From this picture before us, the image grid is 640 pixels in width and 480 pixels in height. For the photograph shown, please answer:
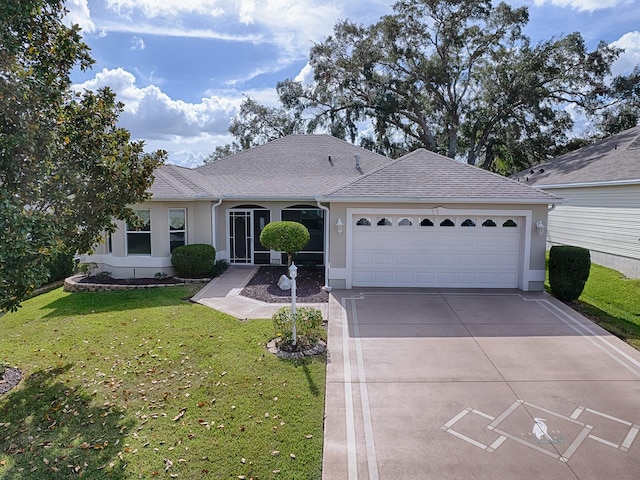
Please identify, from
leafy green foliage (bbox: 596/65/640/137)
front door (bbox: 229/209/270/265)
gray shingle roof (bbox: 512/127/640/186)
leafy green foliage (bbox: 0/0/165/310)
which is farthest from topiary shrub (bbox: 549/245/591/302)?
leafy green foliage (bbox: 596/65/640/137)

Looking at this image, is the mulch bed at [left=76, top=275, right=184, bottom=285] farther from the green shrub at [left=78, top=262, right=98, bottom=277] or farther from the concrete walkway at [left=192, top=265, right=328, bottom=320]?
the concrete walkway at [left=192, top=265, right=328, bottom=320]

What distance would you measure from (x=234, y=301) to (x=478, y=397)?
7.34m

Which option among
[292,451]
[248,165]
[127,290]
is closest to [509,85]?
[248,165]

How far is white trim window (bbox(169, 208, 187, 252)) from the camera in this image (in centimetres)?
1515

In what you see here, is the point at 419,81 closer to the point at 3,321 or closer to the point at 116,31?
the point at 116,31

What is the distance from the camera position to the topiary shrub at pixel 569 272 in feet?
36.7

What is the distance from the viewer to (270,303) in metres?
11.5

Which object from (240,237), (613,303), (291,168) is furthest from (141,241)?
(613,303)

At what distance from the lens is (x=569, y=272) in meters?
11.2

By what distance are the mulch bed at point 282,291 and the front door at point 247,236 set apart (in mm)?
1086

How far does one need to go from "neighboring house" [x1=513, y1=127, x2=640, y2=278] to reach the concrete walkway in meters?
8.91

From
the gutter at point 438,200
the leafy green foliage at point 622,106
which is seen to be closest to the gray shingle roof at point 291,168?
the gutter at point 438,200

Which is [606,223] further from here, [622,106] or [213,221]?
[622,106]

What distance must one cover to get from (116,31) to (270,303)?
28.8 feet
